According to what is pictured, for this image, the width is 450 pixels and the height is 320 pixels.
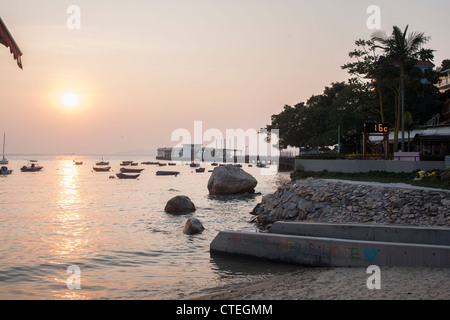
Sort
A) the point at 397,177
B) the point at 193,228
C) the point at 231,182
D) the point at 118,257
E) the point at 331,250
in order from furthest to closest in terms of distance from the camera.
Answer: the point at 231,182 → the point at 397,177 → the point at 193,228 → the point at 118,257 → the point at 331,250

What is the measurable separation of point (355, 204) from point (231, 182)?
21.2 meters

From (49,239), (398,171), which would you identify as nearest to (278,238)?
(49,239)

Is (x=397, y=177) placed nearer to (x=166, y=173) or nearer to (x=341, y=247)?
(x=341, y=247)

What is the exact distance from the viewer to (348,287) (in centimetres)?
1015

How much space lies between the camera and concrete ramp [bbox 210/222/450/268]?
11984mm

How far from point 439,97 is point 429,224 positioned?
170 ft

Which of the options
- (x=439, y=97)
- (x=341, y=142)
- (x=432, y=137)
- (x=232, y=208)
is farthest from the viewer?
(x=341, y=142)

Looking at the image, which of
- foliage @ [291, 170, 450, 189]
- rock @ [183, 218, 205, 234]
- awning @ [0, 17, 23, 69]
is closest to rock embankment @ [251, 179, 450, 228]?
foliage @ [291, 170, 450, 189]

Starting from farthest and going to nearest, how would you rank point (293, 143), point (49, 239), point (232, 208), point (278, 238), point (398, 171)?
point (293, 143), point (398, 171), point (232, 208), point (49, 239), point (278, 238)

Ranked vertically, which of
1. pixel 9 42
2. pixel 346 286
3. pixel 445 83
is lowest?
pixel 346 286

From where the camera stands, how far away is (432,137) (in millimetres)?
42719

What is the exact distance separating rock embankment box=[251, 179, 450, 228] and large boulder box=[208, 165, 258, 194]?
14.8 metres

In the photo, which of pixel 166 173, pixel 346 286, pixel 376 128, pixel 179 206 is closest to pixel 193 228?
pixel 179 206
